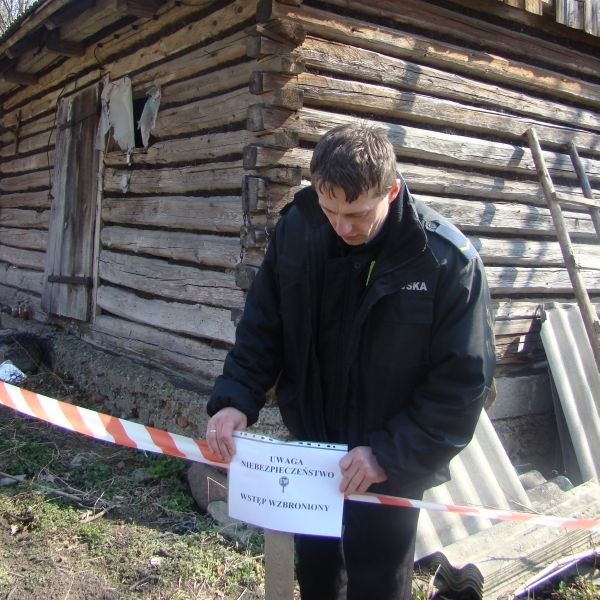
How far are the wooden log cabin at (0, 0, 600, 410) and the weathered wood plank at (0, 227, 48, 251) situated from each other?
832 millimetres

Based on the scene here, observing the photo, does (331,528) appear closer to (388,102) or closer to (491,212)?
(388,102)

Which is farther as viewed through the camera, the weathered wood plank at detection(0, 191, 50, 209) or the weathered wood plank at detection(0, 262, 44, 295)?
the weathered wood plank at detection(0, 262, 44, 295)

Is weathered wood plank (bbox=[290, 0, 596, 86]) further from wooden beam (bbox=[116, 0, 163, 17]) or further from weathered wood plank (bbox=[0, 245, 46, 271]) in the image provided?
weathered wood plank (bbox=[0, 245, 46, 271])

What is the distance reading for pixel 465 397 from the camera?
1.80 metres

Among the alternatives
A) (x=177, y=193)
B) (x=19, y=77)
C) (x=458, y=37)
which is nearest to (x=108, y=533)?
(x=177, y=193)

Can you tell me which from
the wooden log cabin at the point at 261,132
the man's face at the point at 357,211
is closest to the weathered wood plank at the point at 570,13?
the wooden log cabin at the point at 261,132

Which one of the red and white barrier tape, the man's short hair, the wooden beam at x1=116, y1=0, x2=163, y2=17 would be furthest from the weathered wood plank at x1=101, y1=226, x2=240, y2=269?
the man's short hair

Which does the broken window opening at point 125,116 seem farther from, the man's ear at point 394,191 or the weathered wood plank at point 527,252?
the man's ear at point 394,191

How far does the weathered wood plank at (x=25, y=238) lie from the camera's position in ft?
24.7

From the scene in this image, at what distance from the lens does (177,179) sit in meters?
5.00

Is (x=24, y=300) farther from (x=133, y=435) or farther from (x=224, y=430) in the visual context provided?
(x=224, y=430)

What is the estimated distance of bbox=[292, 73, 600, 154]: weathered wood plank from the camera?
4133 mm

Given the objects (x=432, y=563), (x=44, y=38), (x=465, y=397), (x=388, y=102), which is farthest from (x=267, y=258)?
(x=44, y=38)

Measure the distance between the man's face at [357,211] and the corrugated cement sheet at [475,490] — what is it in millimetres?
2355
